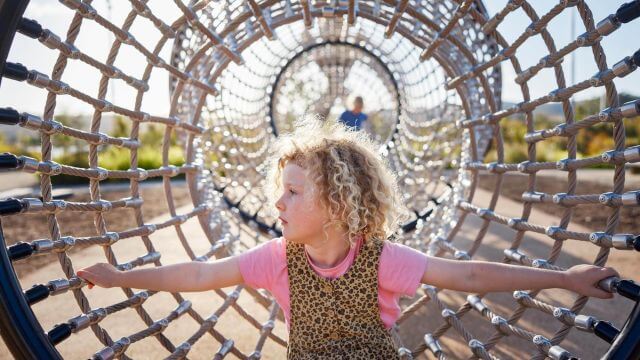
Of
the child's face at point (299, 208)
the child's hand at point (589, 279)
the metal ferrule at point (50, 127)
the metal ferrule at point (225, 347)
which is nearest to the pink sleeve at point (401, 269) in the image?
the child's face at point (299, 208)

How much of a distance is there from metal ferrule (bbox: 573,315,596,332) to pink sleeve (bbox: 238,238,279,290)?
30.3 inches

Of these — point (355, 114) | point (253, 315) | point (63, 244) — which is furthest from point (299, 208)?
point (355, 114)

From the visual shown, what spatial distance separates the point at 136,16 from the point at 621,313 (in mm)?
2509

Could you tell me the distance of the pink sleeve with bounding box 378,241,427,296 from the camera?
1457 millimetres

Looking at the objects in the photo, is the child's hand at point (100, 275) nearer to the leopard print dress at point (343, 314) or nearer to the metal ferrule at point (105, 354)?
the metal ferrule at point (105, 354)

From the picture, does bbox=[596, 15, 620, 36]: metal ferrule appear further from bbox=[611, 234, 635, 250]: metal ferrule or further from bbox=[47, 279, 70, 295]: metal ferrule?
bbox=[47, 279, 70, 295]: metal ferrule

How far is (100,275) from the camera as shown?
1360 millimetres

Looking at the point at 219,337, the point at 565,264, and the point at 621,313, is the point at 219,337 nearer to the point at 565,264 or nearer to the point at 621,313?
the point at 621,313

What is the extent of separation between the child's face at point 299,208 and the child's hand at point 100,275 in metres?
0.42

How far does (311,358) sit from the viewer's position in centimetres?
145

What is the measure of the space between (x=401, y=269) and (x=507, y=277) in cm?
26

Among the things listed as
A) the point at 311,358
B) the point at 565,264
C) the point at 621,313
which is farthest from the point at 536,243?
the point at 311,358

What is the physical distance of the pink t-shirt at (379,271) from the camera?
1.46m

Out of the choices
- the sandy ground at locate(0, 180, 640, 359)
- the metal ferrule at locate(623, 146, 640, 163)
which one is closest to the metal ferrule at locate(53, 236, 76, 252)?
the sandy ground at locate(0, 180, 640, 359)
